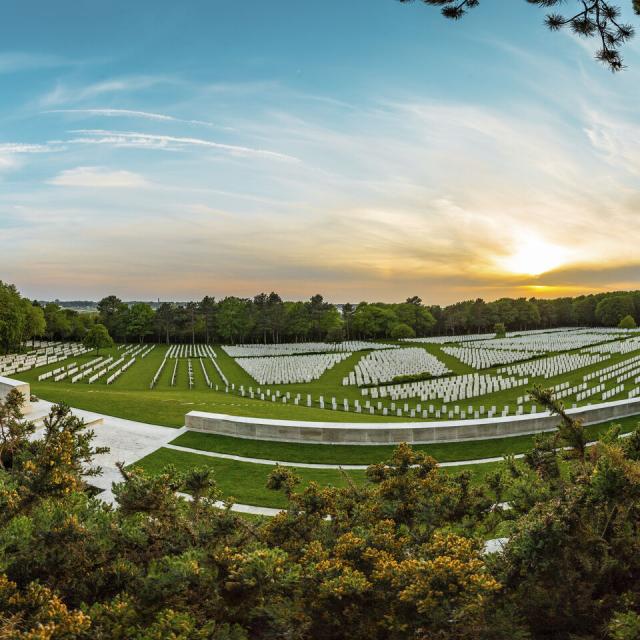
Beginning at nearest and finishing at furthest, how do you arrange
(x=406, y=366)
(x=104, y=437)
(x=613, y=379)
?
(x=104, y=437)
(x=613, y=379)
(x=406, y=366)

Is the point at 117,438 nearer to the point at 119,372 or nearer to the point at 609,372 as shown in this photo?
the point at 119,372

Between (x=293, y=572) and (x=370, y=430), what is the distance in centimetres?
772

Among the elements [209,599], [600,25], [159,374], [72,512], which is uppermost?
[600,25]

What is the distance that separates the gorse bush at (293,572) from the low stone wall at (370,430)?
252 inches

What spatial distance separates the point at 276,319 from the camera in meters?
90.4

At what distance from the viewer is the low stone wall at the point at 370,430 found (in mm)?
10492

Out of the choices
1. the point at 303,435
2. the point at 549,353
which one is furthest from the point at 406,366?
the point at 303,435

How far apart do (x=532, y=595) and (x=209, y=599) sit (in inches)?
88.0

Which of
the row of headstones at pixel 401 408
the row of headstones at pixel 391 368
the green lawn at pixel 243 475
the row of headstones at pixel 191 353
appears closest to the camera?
the green lawn at pixel 243 475

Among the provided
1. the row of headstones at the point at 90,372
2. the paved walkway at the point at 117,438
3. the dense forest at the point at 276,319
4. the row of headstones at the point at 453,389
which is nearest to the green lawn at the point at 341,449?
the paved walkway at the point at 117,438

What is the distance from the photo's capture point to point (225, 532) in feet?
12.3

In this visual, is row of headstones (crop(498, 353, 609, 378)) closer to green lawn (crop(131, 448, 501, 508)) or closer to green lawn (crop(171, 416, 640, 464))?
green lawn (crop(171, 416, 640, 464))

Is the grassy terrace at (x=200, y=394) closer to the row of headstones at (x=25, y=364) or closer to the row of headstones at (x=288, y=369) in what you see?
the row of headstones at (x=288, y=369)

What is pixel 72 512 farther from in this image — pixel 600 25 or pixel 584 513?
pixel 600 25
